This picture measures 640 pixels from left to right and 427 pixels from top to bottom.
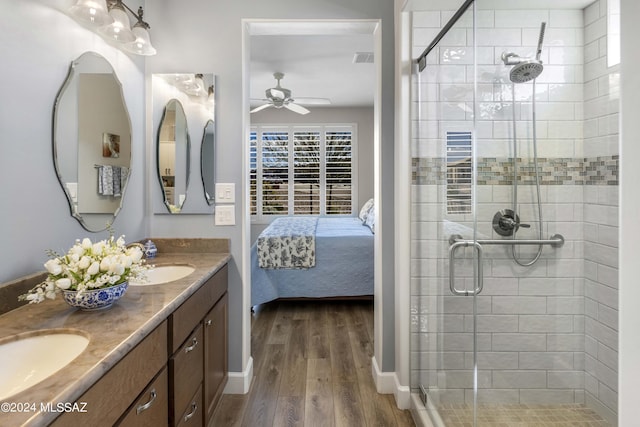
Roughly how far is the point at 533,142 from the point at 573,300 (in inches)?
30.2

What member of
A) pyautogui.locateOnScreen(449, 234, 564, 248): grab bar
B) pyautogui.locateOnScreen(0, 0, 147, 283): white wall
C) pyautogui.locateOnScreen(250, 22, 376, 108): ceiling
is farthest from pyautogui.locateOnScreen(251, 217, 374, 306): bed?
pyautogui.locateOnScreen(0, 0, 147, 283): white wall

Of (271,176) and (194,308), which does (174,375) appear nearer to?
(194,308)

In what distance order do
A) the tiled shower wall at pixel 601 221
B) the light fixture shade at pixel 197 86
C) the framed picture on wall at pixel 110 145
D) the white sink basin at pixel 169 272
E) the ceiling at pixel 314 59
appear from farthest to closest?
the ceiling at pixel 314 59
the light fixture shade at pixel 197 86
the white sink basin at pixel 169 272
the framed picture on wall at pixel 110 145
the tiled shower wall at pixel 601 221

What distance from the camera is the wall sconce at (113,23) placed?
1.60m

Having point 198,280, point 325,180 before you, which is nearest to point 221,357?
point 198,280

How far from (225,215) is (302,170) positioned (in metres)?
4.45

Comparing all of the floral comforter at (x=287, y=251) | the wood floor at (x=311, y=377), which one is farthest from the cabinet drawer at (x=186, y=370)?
the floral comforter at (x=287, y=251)

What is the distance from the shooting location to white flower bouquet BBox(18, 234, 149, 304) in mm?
1166

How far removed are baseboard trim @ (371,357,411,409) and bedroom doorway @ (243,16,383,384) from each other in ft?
0.52

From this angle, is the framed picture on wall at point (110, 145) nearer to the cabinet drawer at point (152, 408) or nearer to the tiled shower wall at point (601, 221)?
the cabinet drawer at point (152, 408)

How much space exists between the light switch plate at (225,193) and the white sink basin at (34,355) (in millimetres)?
1341

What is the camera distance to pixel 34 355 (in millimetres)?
1025

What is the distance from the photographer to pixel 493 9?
164 cm

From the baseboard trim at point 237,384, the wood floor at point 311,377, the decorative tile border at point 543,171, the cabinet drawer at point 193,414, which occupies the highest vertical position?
the decorative tile border at point 543,171
